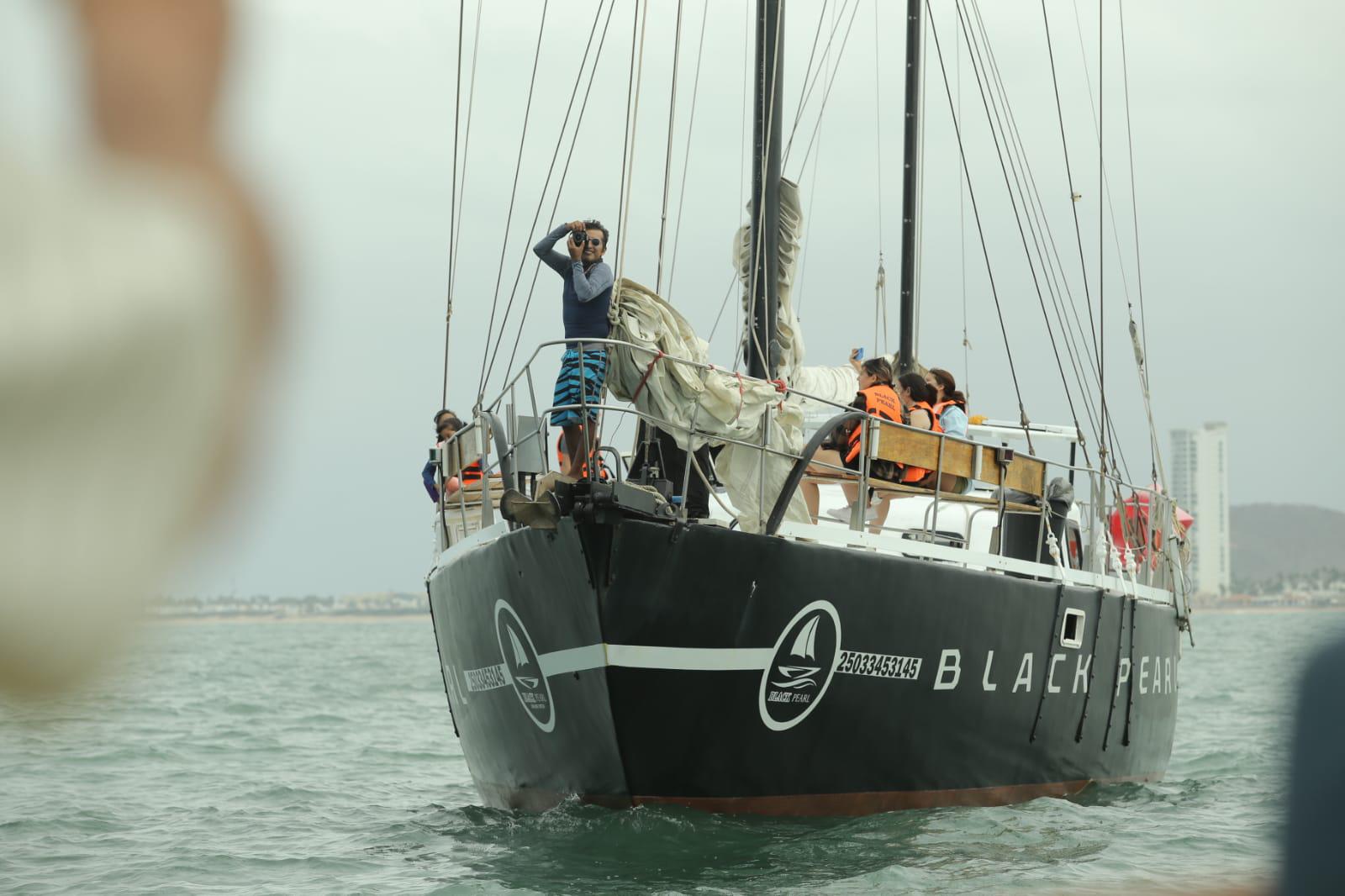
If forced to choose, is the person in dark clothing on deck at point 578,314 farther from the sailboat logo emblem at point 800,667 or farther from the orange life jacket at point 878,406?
the orange life jacket at point 878,406

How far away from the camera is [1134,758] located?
12.4 meters

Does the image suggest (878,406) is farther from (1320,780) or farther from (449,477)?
(1320,780)

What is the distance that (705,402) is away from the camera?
27.0 feet

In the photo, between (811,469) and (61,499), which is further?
(811,469)

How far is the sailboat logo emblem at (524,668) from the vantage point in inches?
339

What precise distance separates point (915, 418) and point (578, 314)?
2.98 m

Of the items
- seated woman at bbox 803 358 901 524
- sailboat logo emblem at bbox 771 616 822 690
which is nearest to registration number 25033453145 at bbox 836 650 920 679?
sailboat logo emblem at bbox 771 616 822 690

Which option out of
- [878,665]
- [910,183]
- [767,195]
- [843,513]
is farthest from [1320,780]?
[910,183]

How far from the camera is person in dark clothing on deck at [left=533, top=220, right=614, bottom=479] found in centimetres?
838

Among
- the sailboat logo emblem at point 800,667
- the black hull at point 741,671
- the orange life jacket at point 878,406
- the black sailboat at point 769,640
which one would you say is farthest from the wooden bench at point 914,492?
the sailboat logo emblem at point 800,667

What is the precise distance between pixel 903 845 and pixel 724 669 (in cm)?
147

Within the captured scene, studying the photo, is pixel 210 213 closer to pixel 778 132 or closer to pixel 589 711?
pixel 589 711

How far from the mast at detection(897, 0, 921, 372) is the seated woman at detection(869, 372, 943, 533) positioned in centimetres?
577

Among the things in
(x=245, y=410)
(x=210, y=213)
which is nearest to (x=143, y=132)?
(x=210, y=213)
